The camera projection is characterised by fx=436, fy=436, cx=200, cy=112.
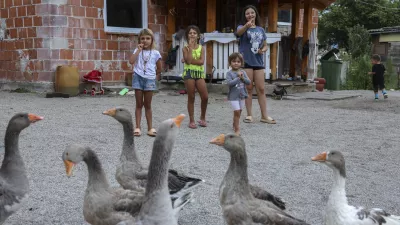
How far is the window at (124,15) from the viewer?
1248 centimetres

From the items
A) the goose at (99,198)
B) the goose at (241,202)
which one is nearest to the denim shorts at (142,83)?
the goose at (241,202)

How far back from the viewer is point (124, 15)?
41.7ft

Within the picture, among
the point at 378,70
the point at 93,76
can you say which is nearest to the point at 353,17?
the point at 378,70

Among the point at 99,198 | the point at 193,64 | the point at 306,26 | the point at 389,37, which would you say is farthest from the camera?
the point at 389,37

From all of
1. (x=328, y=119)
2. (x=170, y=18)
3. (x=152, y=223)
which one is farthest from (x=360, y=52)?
(x=152, y=223)

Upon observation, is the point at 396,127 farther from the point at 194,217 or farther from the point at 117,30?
the point at 117,30

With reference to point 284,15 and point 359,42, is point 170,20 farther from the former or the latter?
point 359,42

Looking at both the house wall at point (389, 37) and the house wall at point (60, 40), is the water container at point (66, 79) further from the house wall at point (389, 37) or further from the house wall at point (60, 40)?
the house wall at point (389, 37)

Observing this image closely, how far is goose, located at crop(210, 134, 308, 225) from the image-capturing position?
3.06 meters

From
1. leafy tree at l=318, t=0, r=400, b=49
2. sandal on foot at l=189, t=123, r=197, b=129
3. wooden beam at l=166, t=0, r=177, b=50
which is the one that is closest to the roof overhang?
wooden beam at l=166, t=0, r=177, b=50

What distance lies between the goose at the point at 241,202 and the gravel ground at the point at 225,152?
60 centimetres

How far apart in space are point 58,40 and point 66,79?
105 cm

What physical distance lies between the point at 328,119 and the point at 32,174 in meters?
6.20

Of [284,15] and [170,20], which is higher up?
[284,15]
